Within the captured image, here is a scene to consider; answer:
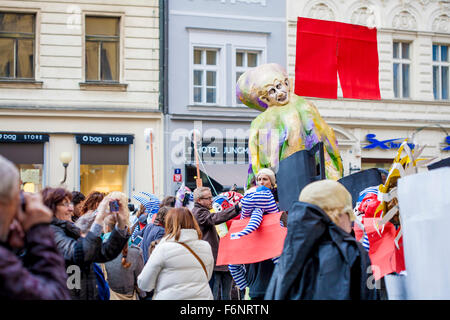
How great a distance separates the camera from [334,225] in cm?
329

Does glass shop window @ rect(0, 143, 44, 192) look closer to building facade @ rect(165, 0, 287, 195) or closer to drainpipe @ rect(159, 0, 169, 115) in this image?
building facade @ rect(165, 0, 287, 195)

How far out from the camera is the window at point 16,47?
17.8 m

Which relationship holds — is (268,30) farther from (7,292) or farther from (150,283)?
(7,292)

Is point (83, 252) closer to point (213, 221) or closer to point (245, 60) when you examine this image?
point (213, 221)

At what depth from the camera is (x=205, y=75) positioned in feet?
63.5

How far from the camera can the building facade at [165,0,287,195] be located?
18.5 metres

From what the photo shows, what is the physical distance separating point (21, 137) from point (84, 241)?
1423cm

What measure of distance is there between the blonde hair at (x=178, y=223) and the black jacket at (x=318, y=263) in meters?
1.70

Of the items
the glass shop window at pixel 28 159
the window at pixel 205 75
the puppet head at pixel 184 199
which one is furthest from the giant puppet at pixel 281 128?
the window at pixel 205 75

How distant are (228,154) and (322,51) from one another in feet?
38.7

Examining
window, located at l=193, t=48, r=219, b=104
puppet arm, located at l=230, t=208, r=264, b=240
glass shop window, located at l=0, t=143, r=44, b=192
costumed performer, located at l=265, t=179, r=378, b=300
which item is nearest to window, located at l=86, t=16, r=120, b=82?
window, located at l=193, t=48, r=219, b=104

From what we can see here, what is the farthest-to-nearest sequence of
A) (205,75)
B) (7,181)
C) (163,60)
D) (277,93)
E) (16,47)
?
1. (205,75)
2. (163,60)
3. (16,47)
4. (277,93)
5. (7,181)

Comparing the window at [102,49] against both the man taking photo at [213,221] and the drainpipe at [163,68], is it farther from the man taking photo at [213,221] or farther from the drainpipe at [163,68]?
the man taking photo at [213,221]

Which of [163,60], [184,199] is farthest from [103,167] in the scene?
[184,199]
